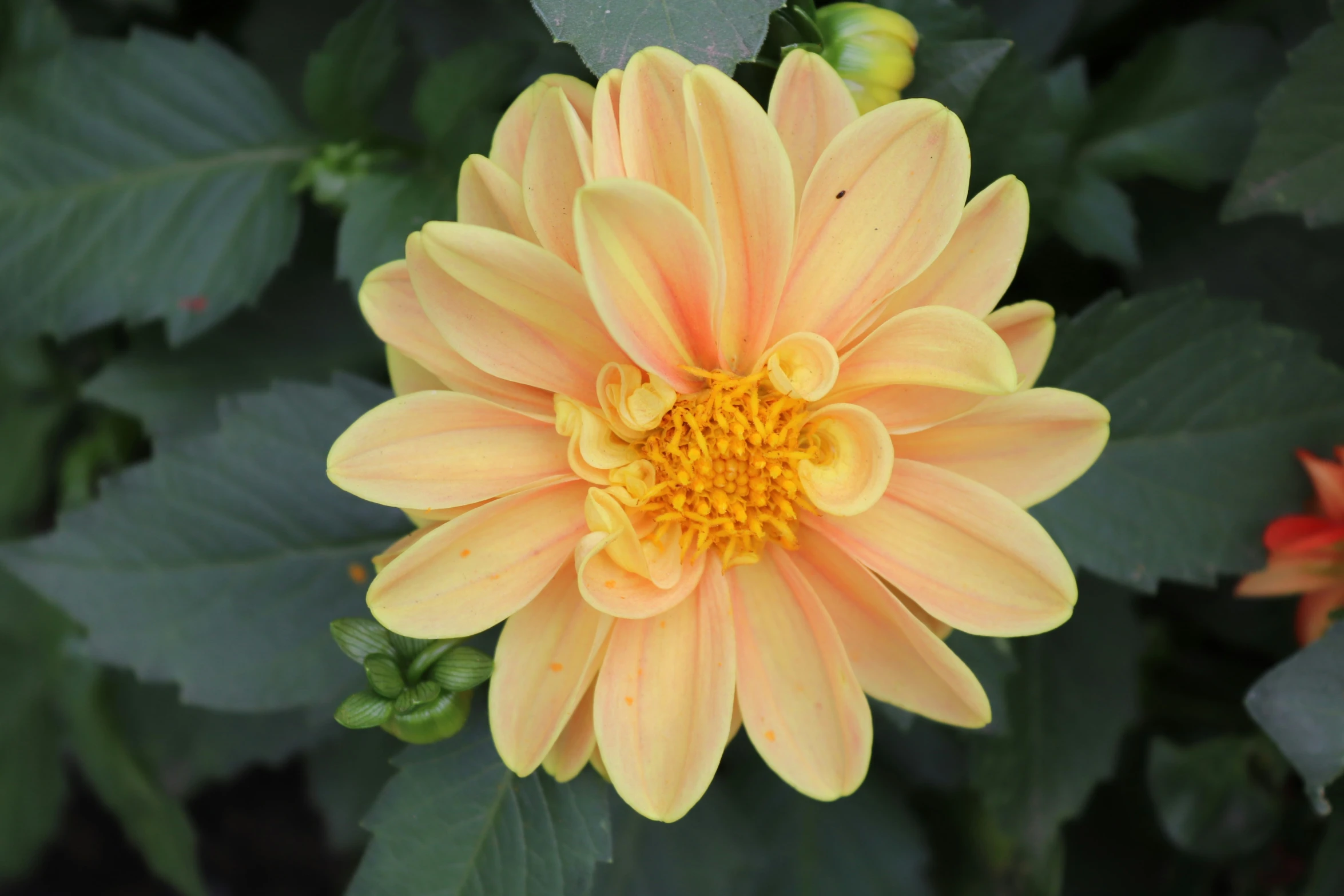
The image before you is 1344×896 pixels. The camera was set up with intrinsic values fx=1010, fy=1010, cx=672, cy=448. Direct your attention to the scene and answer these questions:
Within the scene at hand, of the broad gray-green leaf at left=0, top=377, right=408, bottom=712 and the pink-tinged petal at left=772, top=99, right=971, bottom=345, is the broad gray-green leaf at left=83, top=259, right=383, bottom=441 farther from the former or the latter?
the pink-tinged petal at left=772, top=99, right=971, bottom=345

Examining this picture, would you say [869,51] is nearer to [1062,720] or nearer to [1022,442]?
[1022,442]

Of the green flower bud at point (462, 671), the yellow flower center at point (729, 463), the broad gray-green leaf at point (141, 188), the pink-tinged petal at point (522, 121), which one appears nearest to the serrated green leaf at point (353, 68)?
the broad gray-green leaf at point (141, 188)

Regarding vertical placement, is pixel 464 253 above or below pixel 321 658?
above

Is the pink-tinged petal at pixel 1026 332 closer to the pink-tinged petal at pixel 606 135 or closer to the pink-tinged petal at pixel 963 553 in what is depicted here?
the pink-tinged petal at pixel 963 553

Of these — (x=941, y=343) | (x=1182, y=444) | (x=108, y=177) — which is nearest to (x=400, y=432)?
(x=941, y=343)

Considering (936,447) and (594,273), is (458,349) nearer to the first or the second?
(594,273)

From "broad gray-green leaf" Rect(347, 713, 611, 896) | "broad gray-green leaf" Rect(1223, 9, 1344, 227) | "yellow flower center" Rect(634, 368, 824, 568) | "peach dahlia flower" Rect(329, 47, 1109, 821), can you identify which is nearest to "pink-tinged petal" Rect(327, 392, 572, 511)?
"peach dahlia flower" Rect(329, 47, 1109, 821)
